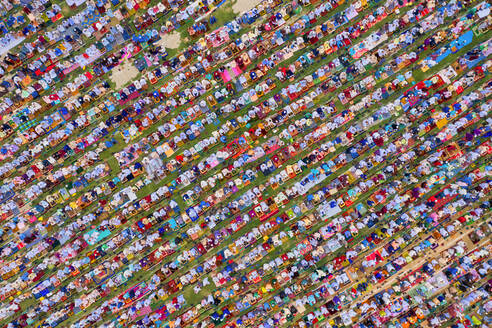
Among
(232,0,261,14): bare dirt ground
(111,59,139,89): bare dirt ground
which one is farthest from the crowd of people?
(232,0,261,14): bare dirt ground

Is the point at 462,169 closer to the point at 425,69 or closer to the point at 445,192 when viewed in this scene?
the point at 445,192

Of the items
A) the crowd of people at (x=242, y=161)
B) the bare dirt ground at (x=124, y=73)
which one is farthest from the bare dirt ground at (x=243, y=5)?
the bare dirt ground at (x=124, y=73)

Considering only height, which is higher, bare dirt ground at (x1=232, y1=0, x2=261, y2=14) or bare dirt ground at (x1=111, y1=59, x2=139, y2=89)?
bare dirt ground at (x1=232, y1=0, x2=261, y2=14)

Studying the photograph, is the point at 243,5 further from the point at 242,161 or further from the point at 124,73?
the point at 242,161

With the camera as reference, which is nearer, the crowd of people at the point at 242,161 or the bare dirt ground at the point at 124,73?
the crowd of people at the point at 242,161

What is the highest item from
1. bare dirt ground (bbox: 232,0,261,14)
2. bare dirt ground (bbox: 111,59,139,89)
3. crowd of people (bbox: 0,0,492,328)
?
bare dirt ground (bbox: 232,0,261,14)

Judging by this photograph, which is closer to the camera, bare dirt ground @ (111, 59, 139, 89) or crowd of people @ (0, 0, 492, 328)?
crowd of people @ (0, 0, 492, 328)

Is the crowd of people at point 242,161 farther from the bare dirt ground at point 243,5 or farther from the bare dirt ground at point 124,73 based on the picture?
the bare dirt ground at point 243,5

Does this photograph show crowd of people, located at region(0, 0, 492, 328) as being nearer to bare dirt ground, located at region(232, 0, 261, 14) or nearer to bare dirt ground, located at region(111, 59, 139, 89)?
bare dirt ground, located at region(111, 59, 139, 89)

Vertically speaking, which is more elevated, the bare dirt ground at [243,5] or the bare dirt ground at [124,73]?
the bare dirt ground at [243,5]

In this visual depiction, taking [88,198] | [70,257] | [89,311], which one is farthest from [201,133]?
[89,311]
